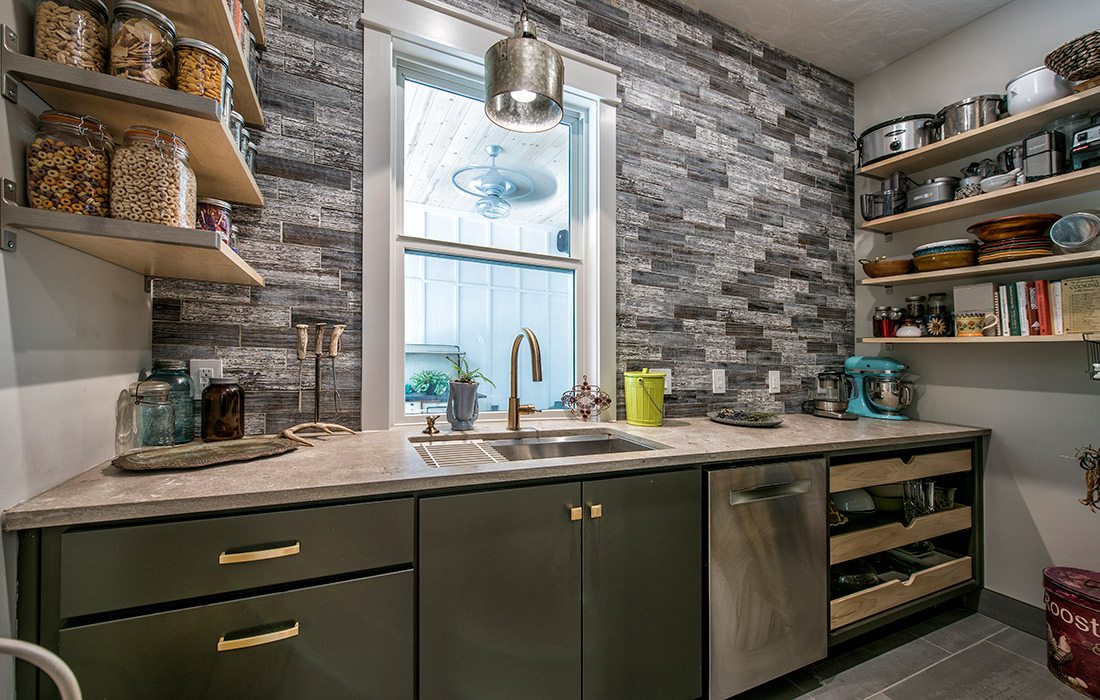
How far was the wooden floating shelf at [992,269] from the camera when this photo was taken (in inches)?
71.2

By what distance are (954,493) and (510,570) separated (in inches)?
89.1

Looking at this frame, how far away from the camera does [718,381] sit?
2379 millimetres

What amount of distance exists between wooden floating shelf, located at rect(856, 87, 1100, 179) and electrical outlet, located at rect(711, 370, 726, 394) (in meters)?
1.41

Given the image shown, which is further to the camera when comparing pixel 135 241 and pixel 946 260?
pixel 946 260

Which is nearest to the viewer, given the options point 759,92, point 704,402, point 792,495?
point 792,495

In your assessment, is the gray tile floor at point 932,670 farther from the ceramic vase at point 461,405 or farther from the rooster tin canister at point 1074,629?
the ceramic vase at point 461,405

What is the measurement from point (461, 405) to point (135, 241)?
1044mm

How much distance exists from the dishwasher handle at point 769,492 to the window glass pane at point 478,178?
1256 millimetres

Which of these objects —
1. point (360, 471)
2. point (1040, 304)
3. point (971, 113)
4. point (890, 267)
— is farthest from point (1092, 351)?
point (360, 471)

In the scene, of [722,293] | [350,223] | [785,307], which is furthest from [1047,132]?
[350,223]

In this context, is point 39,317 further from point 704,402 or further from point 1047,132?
point 1047,132

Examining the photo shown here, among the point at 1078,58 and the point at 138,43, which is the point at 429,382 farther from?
the point at 1078,58

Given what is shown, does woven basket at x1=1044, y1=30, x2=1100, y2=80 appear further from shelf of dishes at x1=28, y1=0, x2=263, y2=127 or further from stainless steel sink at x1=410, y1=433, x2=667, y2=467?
shelf of dishes at x1=28, y1=0, x2=263, y2=127

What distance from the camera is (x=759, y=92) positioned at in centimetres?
257
